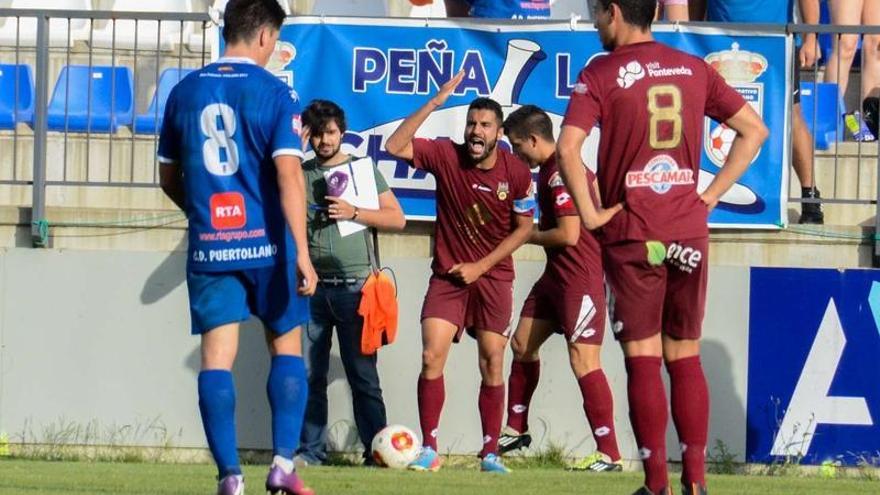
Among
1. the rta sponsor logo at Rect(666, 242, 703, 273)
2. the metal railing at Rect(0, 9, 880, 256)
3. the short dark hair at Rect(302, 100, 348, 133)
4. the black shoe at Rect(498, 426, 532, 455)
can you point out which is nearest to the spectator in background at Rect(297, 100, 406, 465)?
the short dark hair at Rect(302, 100, 348, 133)

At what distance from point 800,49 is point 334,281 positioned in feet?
11.5

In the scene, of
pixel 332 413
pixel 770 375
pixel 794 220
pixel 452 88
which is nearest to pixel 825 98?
pixel 794 220

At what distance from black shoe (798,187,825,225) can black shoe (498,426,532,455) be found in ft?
7.68

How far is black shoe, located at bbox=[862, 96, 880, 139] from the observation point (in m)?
12.0

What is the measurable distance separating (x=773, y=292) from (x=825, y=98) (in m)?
1.47

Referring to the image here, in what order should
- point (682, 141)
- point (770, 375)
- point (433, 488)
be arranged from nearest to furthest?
point (682, 141)
point (433, 488)
point (770, 375)

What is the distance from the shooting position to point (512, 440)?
10945mm

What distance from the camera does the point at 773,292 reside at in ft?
37.5

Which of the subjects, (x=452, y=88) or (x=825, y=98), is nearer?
(x=452, y=88)

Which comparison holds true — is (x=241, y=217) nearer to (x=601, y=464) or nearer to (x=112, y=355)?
(x=601, y=464)

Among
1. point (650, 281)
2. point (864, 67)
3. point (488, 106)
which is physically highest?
point (864, 67)

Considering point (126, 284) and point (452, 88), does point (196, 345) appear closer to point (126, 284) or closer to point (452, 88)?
point (126, 284)

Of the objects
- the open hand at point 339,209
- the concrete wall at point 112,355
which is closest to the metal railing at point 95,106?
the concrete wall at point 112,355

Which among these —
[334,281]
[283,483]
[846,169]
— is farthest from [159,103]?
[283,483]
